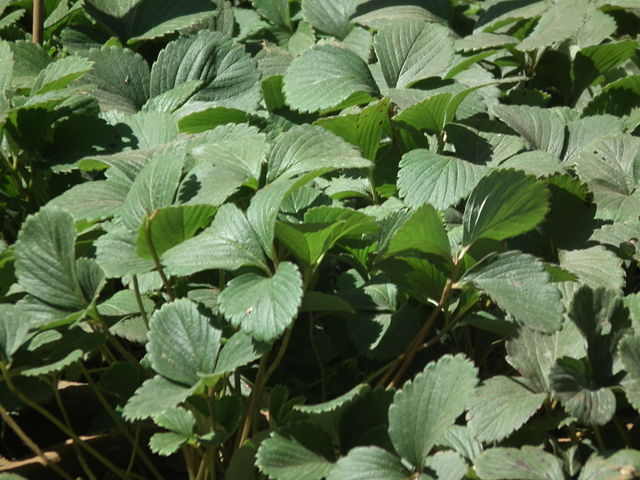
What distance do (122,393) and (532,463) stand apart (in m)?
0.50

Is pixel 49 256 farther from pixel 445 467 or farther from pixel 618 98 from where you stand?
pixel 618 98

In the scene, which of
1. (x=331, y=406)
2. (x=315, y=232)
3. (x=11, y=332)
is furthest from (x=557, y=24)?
(x=11, y=332)

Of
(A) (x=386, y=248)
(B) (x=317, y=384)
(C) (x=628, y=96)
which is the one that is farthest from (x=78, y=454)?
(C) (x=628, y=96)

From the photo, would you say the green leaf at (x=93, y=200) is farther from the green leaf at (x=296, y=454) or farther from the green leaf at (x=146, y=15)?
the green leaf at (x=146, y=15)

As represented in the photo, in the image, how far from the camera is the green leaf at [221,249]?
964 mm

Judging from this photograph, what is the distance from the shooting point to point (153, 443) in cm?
95

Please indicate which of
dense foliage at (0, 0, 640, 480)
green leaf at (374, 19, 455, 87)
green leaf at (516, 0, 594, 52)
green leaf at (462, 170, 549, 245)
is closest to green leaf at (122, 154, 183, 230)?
dense foliage at (0, 0, 640, 480)

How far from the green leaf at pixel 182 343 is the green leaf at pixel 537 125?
669mm

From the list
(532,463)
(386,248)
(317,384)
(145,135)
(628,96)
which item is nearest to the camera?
(532,463)

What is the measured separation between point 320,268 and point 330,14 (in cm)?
87

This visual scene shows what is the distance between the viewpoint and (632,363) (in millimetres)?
937

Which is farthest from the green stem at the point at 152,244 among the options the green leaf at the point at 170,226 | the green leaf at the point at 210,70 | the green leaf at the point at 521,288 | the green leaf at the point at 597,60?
the green leaf at the point at 597,60

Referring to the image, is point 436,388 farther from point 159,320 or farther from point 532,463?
point 159,320

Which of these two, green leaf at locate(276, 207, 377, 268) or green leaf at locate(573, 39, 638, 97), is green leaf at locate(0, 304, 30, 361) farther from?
green leaf at locate(573, 39, 638, 97)
